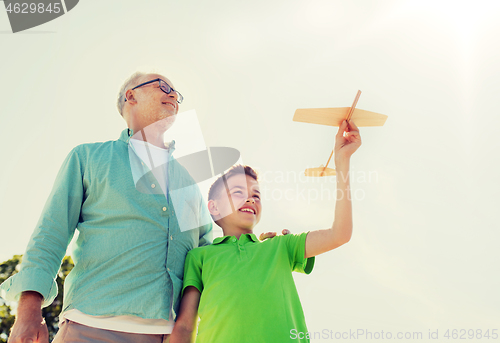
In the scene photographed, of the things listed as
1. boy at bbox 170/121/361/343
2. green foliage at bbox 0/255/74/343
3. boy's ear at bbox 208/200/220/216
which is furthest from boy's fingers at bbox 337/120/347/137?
green foliage at bbox 0/255/74/343

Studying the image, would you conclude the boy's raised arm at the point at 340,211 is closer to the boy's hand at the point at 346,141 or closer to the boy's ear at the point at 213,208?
the boy's hand at the point at 346,141

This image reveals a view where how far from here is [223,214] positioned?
359 centimetres

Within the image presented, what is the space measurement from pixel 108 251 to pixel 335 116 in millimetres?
2151

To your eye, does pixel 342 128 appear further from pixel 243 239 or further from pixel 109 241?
pixel 109 241

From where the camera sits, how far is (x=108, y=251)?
276 cm

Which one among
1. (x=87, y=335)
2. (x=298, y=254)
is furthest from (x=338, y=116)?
(x=87, y=335)

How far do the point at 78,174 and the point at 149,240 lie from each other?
0.74 metres

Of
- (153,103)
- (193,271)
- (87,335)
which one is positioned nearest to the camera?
(87,335)

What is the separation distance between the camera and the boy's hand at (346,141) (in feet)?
9.87

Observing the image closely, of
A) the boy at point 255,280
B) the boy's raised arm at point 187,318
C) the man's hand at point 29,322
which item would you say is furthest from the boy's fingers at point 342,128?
the man's hand at point 29,322

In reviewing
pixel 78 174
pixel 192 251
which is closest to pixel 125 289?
pixel 192 251

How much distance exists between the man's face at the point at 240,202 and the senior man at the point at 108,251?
315 mm

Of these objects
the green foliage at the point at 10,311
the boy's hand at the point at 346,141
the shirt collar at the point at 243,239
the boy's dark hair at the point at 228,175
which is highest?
the boy's hand at the point at 346,141

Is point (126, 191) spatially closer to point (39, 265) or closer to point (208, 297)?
point (39, 265)
